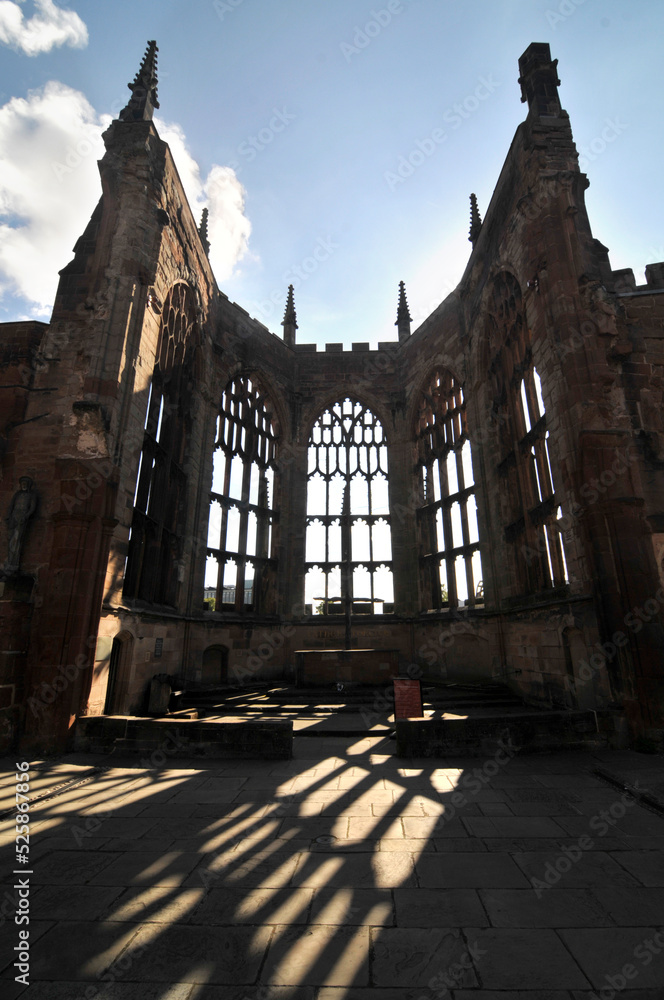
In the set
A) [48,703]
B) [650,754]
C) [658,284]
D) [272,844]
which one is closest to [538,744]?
[650,754]

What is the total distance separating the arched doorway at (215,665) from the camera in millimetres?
14195

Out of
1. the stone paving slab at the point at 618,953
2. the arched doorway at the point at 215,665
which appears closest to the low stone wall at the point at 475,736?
the stone paving slab at the point at 618,953

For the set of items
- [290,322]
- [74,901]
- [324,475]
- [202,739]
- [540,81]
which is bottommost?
[74,901]

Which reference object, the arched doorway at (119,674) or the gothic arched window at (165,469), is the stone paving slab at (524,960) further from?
the gothic arched window at (165,469)

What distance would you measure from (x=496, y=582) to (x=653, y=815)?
28.4ft

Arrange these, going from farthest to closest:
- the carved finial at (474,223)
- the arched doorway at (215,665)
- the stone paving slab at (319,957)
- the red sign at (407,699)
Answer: the carved finial at (474,223)
the arched doorway at (215,665)
the red sign at (407,699)
the stone paving slab at (319,957)

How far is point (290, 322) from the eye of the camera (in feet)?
66.8

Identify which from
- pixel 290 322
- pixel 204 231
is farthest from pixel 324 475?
pixel 204 231

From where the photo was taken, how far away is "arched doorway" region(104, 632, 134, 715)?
367 inches

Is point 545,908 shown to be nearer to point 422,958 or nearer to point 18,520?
point 422,958

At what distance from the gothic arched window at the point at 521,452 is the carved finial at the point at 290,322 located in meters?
9.12

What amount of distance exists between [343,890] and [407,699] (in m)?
4.77

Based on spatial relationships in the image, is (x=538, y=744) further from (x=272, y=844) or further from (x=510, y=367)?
(x=510, y=367)

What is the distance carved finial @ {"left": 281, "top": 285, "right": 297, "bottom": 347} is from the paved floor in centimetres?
1786
